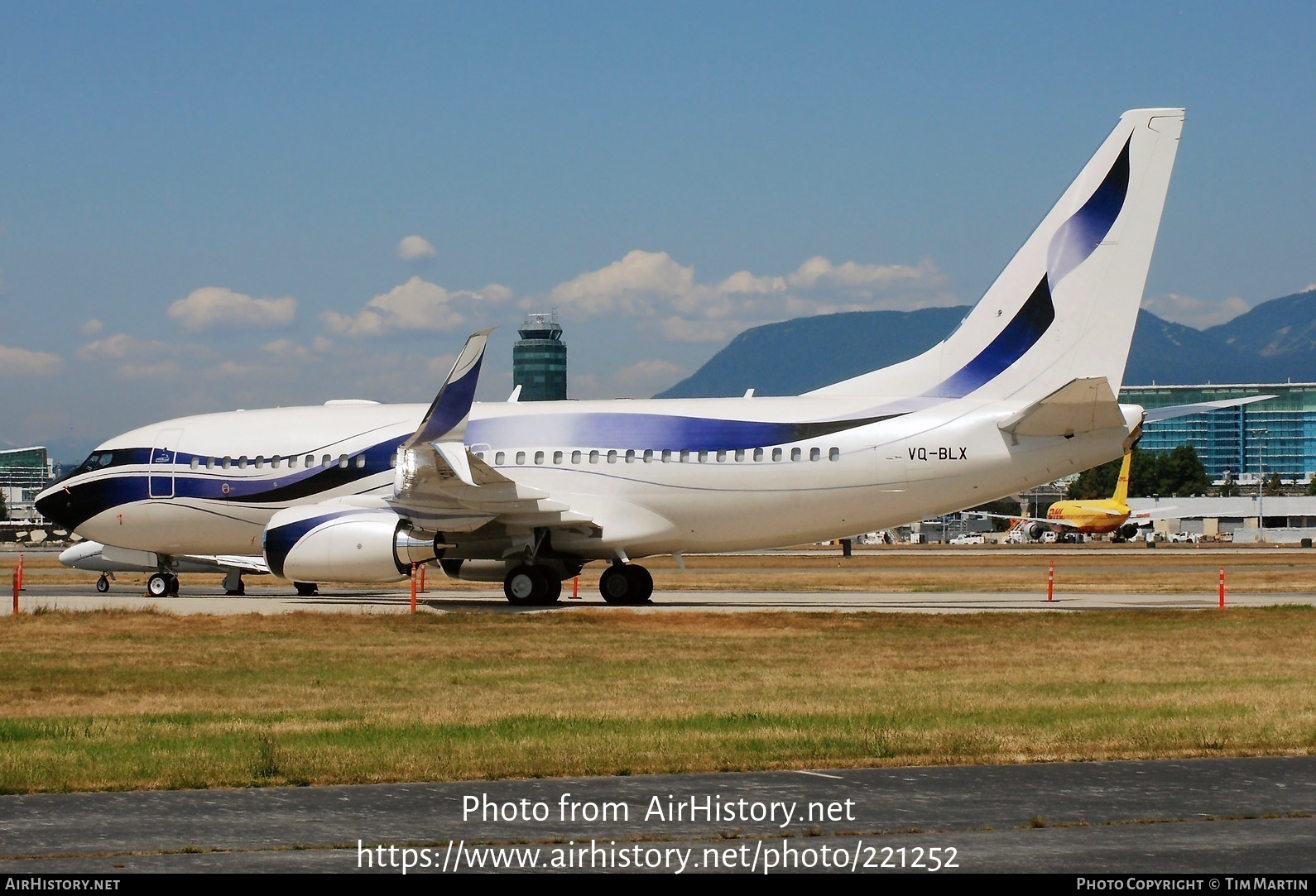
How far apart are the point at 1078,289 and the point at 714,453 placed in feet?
24.8

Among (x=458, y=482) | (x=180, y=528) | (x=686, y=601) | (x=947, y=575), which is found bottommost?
(x=947, y=575)

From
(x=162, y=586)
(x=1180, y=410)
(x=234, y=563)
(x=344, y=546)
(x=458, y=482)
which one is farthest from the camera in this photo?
(x=234, y=563)

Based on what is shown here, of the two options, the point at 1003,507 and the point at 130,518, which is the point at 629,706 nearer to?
the point at 130,518

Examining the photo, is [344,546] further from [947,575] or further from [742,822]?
[947,575]

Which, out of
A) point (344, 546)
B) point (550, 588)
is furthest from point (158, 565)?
point (550, 588)

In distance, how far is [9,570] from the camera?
54438mm

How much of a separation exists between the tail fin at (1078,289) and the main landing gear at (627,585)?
22.8ft

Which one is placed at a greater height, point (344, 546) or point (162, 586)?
point (344, 546)

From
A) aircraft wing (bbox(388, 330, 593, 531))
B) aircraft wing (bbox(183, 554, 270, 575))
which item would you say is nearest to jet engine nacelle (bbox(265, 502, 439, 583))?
aircraft wing (bbox(388, 330, 593, 531))

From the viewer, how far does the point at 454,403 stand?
85.5 ft

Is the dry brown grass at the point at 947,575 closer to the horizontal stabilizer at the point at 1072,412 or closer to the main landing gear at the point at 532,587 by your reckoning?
the main landing gear at the point at 532,587

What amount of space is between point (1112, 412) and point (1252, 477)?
184528 mm

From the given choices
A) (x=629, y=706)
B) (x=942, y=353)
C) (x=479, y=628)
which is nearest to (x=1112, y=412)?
(x=942, y=353)

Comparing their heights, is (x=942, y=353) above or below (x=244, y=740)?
above
